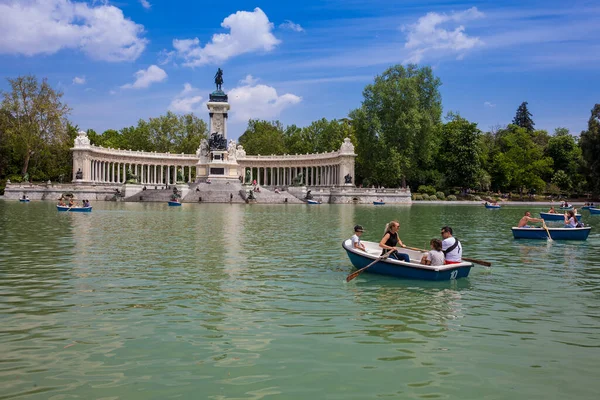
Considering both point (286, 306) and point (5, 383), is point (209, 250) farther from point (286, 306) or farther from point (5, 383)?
point (5, 383)

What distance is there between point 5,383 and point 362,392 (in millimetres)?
4668

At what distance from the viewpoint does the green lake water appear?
22.7 ft

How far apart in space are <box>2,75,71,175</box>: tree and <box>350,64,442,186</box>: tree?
1784 inches

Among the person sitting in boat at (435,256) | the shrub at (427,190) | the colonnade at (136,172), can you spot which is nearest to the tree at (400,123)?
the shrub at (427,190)

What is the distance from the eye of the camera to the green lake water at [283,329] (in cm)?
691


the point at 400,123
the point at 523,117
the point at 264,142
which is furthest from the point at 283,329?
the point at 523,117

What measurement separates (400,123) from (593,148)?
2543 cm

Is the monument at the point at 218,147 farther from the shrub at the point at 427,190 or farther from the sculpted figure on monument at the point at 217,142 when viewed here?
the shrub at the point at 427,190

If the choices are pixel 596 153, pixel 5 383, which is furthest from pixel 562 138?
pixel 5 383

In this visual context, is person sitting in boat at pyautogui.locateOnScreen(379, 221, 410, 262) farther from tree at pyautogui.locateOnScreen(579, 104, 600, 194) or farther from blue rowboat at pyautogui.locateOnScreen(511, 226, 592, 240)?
tree at pyautogui.locateOnScreen(579, 104, 600, 194)

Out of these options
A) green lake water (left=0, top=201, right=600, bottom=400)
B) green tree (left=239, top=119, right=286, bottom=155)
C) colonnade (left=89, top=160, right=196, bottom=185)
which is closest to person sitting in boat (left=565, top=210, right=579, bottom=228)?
green lake water (left=0, top=201, right=600, bottom=400)

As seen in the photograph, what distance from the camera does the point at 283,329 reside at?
Answer: 30.4 feet

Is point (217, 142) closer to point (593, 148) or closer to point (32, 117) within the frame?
point (32, 117)

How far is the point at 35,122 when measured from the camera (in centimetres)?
7494
